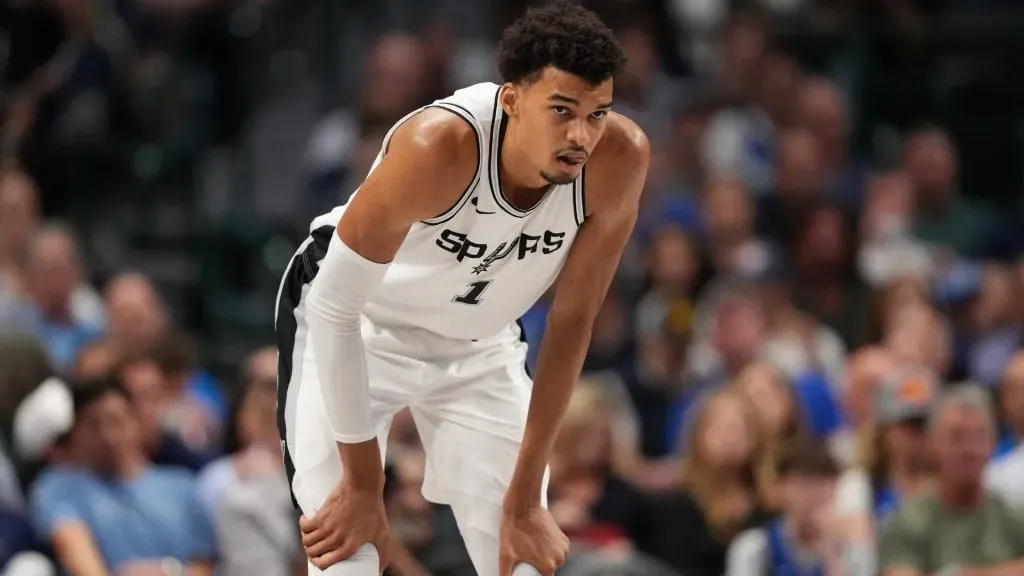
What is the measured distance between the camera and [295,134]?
10.2 m

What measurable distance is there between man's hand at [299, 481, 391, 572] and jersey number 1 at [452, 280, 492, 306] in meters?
0.56

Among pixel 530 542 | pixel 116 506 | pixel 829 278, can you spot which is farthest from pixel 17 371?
pixel 829 278

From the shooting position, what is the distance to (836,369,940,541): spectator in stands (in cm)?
662

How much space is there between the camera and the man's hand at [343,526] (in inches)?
155

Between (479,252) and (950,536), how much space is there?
3.08 m

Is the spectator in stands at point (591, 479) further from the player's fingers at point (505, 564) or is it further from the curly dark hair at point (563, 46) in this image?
the curly dark hair at point (563, 46)

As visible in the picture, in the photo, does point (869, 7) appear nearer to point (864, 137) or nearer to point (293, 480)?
point (864, 137)

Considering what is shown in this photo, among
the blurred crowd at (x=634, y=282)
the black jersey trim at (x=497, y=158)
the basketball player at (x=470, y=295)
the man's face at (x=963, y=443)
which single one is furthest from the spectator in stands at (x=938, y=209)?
the black jersey trim at (x=497, y=158)

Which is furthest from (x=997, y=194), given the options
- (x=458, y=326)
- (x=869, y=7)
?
(x=458, y=326)

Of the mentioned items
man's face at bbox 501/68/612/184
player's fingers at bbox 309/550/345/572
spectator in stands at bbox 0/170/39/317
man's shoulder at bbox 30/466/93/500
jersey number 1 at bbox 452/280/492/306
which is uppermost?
man's face at bbox 501/68/612/184

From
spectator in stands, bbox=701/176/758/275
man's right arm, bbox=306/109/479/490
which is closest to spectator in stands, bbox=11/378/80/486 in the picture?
man's right arm, bbox=306/109/479/490

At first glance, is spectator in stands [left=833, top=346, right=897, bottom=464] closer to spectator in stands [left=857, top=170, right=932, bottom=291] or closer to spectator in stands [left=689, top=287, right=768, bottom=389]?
spectator in stands [left=689, top=287, right=768, bottom=389]

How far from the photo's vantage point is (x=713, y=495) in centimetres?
692

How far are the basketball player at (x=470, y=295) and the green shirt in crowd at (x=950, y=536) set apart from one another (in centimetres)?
251
